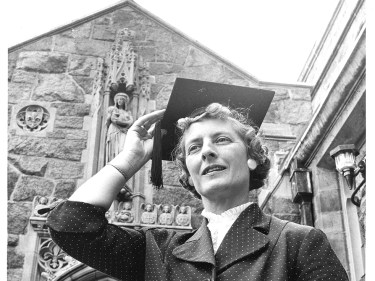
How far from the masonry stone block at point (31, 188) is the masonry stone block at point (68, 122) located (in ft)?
2.38

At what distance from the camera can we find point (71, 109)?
6676 mm

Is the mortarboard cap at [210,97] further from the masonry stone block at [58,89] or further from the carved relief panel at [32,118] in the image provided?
the masonry stone block at [58,89]

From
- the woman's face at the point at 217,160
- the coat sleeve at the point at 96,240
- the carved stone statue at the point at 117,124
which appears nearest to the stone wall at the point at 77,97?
the carved stone statue at the point at 117,124

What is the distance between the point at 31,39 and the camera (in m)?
7.26

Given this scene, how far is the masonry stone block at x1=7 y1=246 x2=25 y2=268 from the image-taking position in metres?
5.49

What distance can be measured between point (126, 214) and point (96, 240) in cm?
395

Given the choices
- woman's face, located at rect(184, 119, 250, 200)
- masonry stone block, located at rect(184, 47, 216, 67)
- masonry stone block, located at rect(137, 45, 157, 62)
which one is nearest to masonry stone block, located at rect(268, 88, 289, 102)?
masonry stone block, located at rect(184, 47, 216, 67)

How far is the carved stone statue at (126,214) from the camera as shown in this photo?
5660mm

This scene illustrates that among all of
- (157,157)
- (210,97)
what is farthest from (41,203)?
(210,97)

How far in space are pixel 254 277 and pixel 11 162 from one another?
→ 495cm

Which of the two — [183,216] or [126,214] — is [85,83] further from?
[183,216]

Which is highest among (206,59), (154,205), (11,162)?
(206,59)
